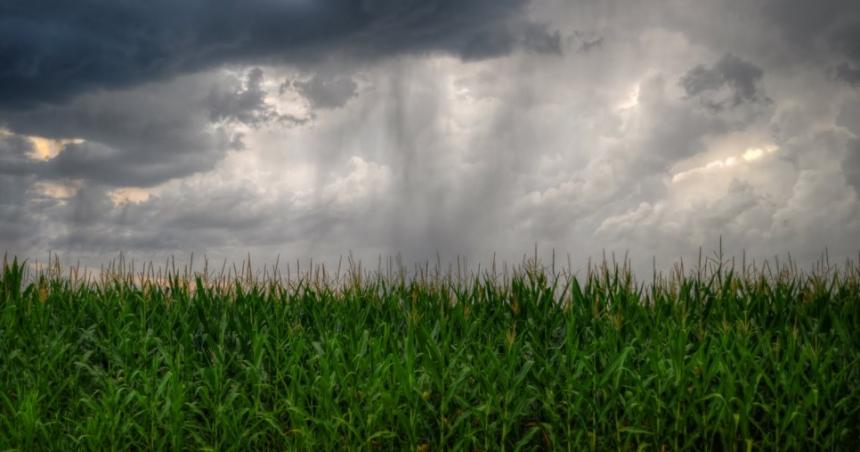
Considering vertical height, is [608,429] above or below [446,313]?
below

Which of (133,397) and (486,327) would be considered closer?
(133,397)

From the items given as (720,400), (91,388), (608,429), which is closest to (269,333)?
(91,388)

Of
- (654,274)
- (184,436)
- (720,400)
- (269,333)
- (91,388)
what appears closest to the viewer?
(720,400)

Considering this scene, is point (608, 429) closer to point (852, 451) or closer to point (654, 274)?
point (852, 451)

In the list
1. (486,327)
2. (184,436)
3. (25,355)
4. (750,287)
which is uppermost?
(750,287)

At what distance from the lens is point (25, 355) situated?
31.0 ft

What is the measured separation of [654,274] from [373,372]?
13.4 feet

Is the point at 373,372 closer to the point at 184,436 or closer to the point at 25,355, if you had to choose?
the point at 184,436

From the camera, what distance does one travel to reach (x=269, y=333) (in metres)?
9.56

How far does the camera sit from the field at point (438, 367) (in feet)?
24.2

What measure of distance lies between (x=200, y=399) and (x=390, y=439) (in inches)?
88.6

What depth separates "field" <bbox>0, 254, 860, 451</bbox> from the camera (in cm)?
739

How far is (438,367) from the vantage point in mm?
7961

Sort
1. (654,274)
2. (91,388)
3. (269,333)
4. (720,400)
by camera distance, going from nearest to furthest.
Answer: (720,400)
(91,388)
(269,333)
(654,274)
